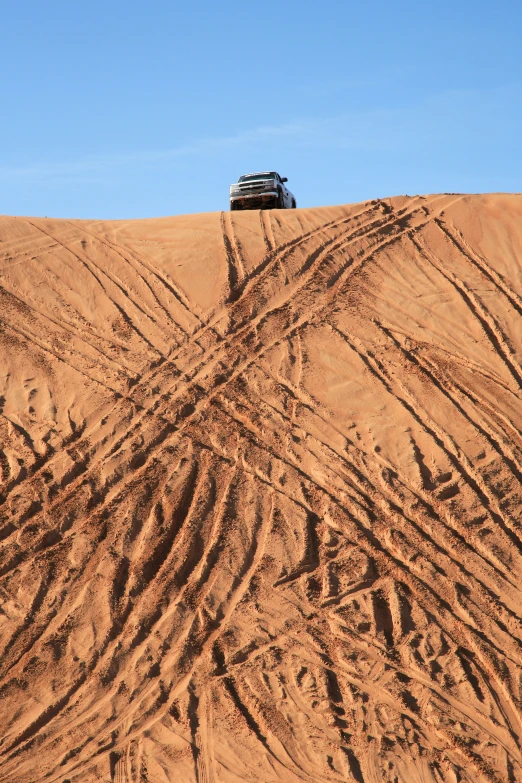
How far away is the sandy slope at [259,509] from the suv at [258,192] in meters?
4.37

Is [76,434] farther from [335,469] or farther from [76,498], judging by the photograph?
[335,469]

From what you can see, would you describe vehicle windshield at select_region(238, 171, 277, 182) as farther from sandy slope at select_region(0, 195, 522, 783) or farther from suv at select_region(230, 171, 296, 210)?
sandy slope at select_region(0, 195, 522, 783)

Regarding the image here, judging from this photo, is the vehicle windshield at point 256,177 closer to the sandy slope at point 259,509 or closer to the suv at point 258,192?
the suv at point 258,192

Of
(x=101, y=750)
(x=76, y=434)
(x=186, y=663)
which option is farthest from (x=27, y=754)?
(x=76, y=434)

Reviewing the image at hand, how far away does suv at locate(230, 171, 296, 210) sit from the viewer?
19656mm

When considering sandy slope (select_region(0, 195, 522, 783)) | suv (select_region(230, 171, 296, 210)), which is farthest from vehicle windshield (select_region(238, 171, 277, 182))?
sandy slope (select_region(0, 195, 522, 783))

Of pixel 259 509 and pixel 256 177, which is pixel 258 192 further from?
pixel 259 509

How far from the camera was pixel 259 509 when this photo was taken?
35.1 ft

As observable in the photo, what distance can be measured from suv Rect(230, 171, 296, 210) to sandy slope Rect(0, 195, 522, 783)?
4373 millimetres

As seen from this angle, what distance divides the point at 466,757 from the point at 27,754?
16.1 ft

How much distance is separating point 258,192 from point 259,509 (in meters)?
11.3

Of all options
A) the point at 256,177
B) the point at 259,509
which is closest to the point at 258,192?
the point at 256,177

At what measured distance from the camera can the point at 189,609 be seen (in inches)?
379

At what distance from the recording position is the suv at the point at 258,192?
64.5 feet
